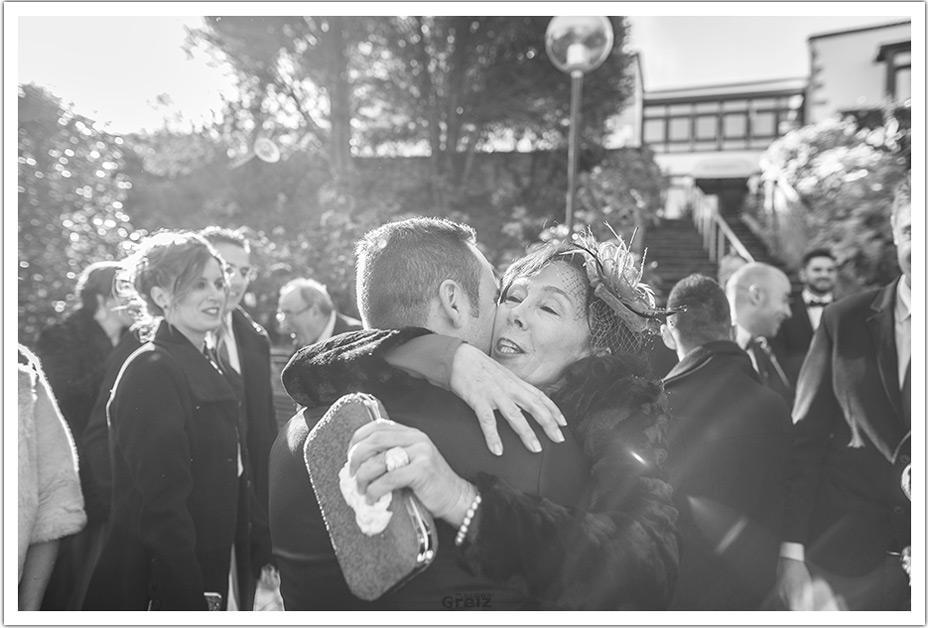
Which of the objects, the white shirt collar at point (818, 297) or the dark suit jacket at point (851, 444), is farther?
the white shirt collar at point (818, 297)

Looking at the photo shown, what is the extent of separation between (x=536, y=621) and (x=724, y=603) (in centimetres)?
141

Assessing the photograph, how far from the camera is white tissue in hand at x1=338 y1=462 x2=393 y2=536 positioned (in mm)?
1224

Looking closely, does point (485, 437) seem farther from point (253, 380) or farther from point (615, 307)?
point (253, 380)

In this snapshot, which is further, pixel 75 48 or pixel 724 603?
pixel 75 48

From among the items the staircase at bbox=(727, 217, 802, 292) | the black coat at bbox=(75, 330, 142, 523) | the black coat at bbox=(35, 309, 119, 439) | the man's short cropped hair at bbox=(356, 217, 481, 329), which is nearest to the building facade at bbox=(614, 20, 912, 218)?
the staircase at bbox=(727, 217, 802, 292)

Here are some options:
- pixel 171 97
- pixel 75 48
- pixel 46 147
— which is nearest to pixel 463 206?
pixel 171 97

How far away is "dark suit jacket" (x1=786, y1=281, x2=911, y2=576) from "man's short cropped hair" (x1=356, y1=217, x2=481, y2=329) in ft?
6.89

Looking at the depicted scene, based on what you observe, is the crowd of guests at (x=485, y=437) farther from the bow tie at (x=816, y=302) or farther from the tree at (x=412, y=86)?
A: the tree at (x=412, y=86)

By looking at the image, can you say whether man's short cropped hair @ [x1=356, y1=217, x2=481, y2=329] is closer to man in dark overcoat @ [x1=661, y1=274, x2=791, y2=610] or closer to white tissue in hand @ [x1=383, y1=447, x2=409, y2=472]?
white tissue in hand @ [x1=383, y1=447, x2=409, y2=472]

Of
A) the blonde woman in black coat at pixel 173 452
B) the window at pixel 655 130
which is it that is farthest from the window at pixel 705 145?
the blonde woman in black coat at pixel 173 452

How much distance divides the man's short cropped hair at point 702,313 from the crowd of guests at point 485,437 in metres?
0.01

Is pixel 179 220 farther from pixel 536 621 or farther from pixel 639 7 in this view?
pixel 536 621

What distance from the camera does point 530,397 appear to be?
138cm

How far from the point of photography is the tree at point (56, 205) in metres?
4.63
